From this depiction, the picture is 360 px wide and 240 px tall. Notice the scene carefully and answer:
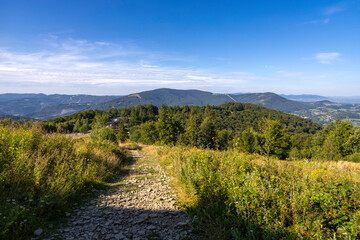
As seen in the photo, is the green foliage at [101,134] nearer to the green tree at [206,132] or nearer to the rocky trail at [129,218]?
the rocky trail at [129,218]

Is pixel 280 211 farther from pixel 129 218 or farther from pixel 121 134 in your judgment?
pixel 121 134

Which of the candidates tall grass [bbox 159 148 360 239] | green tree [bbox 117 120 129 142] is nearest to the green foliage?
tall grass [bbox 159 148 360 239]

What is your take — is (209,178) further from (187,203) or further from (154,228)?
(154,228)

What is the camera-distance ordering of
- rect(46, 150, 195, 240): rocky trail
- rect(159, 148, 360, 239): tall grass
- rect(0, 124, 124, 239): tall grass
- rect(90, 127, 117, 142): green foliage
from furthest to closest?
rect(90, 127, 117, 142): green foliage → rect(46, 150, 195, 240): rocky trail → rect(0, 124, 124, 239): tall grass → rect(159, 148, 360, 239): tall grass

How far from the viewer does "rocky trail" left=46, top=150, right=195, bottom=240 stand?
350cm

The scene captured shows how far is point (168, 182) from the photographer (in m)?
7.18

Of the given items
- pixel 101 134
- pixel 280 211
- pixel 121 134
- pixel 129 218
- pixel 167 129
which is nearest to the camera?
pixel 280 211

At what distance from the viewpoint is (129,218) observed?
4195 millimetres

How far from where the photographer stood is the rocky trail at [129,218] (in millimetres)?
3504

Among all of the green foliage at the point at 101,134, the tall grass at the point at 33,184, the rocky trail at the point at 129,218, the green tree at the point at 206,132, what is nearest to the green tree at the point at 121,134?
the green foliage at the point at 101,134

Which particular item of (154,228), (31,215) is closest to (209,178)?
(154,228)

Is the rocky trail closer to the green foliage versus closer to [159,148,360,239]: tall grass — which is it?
[159,148,360,239]: tall grass

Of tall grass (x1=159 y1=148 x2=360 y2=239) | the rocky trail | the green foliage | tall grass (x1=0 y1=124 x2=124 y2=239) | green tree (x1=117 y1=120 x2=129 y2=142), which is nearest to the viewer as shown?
tall grass (x1=159 y1=148 x2=360 y2=239)

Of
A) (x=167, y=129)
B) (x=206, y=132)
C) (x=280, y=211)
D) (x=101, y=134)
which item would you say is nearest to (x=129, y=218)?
(x=280, y=211)
